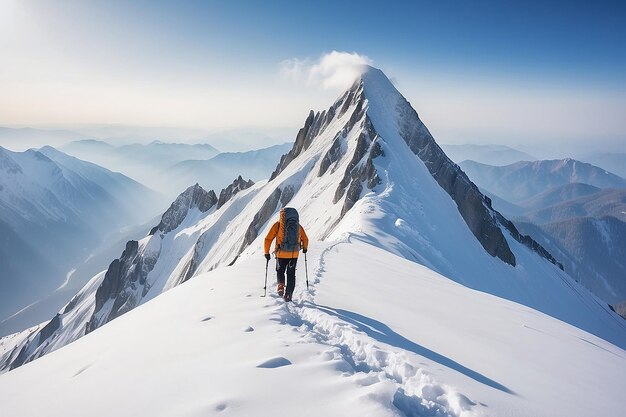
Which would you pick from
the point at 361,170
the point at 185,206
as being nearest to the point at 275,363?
the point at 361,170

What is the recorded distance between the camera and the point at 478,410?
4875 mm

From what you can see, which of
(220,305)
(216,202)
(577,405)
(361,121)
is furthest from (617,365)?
(216,202)

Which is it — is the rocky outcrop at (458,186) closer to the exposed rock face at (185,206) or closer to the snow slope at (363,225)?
the snow slope at (363,225)

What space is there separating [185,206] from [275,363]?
5231 inches

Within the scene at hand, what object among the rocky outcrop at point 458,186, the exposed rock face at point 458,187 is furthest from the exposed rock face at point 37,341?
the exposed rock face at point 458,187

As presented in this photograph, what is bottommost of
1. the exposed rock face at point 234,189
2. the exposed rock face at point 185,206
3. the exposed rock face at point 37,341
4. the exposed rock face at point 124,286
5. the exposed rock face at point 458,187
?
the exposed rock face at point 37,341

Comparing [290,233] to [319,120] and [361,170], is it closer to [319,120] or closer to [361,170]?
[361,170]

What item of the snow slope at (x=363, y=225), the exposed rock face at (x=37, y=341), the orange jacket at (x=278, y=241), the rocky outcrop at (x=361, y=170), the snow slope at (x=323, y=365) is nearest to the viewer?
the snow slope at (x=323, y=365)

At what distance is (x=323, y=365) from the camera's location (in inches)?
231

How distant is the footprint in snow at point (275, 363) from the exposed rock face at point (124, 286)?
103 m

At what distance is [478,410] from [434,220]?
1811 inches

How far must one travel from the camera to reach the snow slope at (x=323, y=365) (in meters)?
4.98

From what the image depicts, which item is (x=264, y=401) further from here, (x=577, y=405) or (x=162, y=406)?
(x=577, y=405)

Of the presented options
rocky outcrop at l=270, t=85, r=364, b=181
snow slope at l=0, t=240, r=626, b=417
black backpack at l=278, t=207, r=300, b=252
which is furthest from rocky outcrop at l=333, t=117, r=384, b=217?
snow slope at l=0, t=240, r=626, b=417
